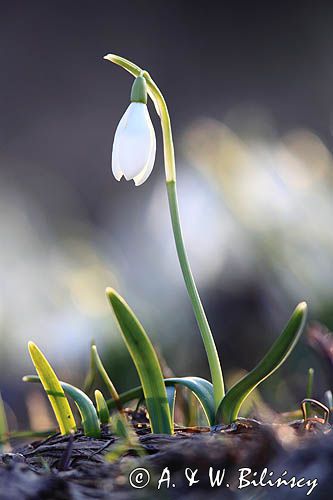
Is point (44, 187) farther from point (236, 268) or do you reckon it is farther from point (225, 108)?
point (236, 268)

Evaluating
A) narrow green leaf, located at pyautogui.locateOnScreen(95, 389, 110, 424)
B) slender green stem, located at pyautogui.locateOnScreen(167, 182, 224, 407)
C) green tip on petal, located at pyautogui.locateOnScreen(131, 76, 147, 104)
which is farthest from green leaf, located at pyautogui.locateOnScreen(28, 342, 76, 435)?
green tip on petal, located at pyautogui.locateOnScreen(131, 76, 147, 104)

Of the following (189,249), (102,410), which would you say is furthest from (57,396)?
(189,249)

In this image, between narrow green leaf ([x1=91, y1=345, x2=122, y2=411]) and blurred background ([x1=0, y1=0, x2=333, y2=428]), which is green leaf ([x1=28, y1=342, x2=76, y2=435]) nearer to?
narrow green leaf ([x1=91, y1=345, x2=122, y2=411])

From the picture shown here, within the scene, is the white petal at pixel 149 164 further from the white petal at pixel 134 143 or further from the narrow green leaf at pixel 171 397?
the narrow green leaf at pixel 171 397

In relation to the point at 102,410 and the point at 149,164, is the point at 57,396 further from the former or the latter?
the point at 149,164

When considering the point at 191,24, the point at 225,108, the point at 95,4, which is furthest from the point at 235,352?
the point at 95,4

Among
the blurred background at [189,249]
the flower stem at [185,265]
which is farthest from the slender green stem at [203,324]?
the blurred background at [189,249]
